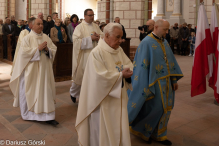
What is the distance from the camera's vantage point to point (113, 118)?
9.36 feet

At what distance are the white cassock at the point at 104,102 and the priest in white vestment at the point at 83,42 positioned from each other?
87.3 inches

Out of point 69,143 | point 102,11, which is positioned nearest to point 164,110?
point 69,143

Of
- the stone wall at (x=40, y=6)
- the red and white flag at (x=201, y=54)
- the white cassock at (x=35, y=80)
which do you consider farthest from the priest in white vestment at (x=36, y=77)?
the stone wall at (x=40, y=6)

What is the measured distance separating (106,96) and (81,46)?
2.49 meters

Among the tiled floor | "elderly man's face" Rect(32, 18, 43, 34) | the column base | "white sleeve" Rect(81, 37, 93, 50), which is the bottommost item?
the tiled floor

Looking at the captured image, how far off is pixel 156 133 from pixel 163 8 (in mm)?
17702

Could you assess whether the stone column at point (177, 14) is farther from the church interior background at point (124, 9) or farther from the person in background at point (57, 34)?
the person in background at point (57, 34)

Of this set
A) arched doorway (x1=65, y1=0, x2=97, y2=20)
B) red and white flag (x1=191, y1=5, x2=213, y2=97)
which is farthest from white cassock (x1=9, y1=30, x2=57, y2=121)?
arched doorway (x1=65, y1=0, x2=97, y2=20)

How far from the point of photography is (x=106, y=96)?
2.81 m

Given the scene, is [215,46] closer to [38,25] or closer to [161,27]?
[161,27]

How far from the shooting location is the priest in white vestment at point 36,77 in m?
4.33

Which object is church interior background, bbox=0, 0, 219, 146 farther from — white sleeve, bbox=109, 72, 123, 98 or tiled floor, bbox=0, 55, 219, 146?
white sleeve, bbox=109, 72, 123, 98

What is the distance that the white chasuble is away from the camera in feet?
16.8

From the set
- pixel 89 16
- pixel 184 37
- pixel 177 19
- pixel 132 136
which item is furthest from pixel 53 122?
pixel 177 19
